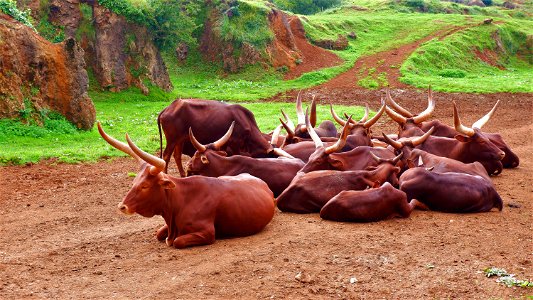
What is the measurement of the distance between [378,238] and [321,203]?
1.59 m

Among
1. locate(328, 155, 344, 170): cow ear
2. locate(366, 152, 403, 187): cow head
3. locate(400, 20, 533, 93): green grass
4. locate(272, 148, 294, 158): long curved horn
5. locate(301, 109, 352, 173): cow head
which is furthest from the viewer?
locate(400, 20, 533, 93): green grass

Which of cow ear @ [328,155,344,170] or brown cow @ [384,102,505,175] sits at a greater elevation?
cow ear @ [328,155,344,170]

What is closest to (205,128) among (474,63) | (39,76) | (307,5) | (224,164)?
(224,164)

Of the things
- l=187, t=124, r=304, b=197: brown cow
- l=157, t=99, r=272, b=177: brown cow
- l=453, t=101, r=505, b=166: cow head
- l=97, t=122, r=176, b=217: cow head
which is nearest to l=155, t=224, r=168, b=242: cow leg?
l=97, t=122, r=176, b=217: cow head

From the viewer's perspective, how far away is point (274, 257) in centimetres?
699

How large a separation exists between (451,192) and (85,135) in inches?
428

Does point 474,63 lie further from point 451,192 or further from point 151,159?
point 151,159

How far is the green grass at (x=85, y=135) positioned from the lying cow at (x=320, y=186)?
6.35 meters

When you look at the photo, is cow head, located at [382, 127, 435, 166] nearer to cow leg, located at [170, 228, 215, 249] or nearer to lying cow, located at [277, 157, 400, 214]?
lying cow, located at [277, 157, 400, 214]

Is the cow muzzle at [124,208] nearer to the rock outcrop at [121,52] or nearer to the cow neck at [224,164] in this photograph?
the cow neck at [224,164]

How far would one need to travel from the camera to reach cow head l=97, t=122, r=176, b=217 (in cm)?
738

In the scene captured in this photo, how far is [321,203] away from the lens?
9.15 meters

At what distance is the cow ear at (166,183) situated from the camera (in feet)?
24.8

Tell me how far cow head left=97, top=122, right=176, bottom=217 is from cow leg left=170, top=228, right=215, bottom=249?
43 centimetres
